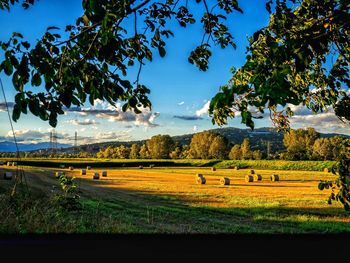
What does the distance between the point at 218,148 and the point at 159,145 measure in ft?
39.0

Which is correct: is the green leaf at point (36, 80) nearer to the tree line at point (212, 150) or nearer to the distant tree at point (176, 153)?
→ the tree line at point (212, 150)

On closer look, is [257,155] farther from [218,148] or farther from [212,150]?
[212,150]

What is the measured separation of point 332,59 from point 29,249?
333cm

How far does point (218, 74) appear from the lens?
13.3 feet

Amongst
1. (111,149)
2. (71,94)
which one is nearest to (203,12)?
(71,94)

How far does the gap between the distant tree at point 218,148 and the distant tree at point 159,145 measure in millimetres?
7718

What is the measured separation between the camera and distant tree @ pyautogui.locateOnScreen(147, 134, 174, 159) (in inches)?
1492

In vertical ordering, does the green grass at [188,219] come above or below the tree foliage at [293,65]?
below

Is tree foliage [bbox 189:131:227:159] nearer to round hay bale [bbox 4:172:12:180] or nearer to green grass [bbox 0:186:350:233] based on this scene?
round hay bale [bbox 4:172:12:180]

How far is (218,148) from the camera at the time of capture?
157ft

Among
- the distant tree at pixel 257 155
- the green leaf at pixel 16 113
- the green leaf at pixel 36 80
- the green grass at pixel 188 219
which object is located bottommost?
the green grass at pixel 188 219

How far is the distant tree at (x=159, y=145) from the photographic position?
124 ft

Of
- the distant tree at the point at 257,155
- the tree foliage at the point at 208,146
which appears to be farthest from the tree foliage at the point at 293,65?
the distant tree at the point at 257,155

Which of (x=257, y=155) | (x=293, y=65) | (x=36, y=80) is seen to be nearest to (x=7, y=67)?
(x=36, y=80)
